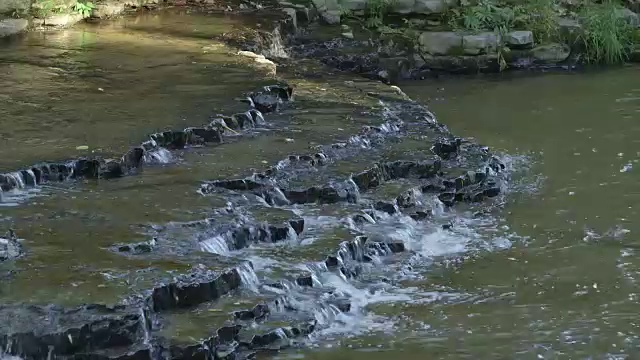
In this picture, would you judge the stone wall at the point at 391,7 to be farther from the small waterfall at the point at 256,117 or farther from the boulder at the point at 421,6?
the small waterfall at the point at 256,117

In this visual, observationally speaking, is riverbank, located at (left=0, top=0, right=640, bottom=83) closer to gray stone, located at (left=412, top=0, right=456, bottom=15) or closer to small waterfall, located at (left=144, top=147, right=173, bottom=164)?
gray stone, located at (left=412, top=0, right=456, bottom=15)

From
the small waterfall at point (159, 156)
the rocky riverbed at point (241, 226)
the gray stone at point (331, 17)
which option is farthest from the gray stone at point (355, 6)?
the small waterfall at point (159, 156)

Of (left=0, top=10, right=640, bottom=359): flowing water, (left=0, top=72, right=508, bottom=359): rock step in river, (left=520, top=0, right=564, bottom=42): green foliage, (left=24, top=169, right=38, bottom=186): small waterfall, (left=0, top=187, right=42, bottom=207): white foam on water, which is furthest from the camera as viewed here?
(left=520, top=0, right=564, bottom=42): green foliage

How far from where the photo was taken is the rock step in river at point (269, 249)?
4266 mm

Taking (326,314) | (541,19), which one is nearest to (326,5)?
(541,19)

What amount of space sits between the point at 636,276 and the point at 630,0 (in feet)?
28.0

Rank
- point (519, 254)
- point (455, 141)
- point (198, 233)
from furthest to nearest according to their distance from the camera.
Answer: point (455, 141)
point (519, 254)
point (198, 233)

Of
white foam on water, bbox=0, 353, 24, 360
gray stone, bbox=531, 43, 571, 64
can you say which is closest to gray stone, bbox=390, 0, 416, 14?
gray stone, bbox=531, 43, 571, 64

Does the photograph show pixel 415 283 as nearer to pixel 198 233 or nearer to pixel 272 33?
pixel 198 233

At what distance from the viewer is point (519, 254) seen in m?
5.93

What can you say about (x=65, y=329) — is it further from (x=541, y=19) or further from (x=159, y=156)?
(x=541, y=19)

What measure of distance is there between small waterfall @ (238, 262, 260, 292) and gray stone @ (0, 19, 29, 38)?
6138mm

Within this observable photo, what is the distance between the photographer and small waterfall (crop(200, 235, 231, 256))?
5.31m

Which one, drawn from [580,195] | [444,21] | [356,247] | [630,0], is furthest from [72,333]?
[630,0]
